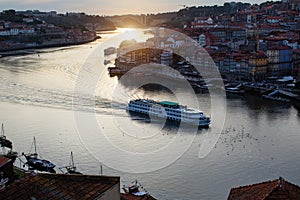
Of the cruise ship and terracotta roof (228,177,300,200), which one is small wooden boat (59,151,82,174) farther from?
terracotta roof (228,177,300,200)

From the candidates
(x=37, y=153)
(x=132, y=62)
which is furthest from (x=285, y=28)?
(x=37, y=153)

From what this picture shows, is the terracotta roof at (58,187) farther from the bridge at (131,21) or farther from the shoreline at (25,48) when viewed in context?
the bridge at (131,21)

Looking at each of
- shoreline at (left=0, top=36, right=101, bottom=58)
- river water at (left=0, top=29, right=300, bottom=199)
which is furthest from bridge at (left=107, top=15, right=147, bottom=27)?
river water at (left=0, top=29, right=300, bottom=199)

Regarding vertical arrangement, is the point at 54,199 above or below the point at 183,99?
above

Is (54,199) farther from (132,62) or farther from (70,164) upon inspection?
(132,62)

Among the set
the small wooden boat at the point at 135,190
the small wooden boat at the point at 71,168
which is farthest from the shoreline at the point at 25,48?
the small wooden boat at the point at 135,190

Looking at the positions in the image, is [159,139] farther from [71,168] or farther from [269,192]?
[269,192]
